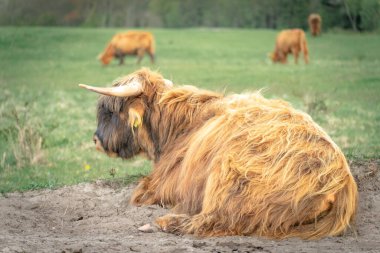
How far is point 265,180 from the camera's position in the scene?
5129 millimetres

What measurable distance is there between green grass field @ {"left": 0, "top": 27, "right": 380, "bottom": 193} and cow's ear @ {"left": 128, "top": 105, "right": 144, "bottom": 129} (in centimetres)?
89

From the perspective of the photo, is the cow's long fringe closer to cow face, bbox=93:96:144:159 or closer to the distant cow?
cow face, bbox=93:96:144:159

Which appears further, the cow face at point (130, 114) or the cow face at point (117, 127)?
the cow face at point (117, 127)

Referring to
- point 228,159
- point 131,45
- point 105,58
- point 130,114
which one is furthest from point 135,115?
point 131,45

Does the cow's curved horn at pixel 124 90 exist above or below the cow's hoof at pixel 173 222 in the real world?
above

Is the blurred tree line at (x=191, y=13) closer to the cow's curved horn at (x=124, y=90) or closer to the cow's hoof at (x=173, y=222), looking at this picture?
the cow's curved horn at (x=124, y=90)

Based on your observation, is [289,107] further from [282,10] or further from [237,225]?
[282,10]

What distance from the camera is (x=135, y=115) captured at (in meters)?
6.24

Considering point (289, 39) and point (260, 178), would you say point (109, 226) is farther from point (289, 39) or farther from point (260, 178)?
point (289, 39)

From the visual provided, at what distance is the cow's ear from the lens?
6242 millimetres

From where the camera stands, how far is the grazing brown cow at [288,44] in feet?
94.6

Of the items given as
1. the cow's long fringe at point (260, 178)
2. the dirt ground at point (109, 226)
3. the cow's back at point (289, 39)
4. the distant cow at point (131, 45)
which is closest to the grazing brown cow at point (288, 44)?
the cow's back at point (289, 39)

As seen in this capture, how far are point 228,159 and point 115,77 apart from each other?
1753 centimetres

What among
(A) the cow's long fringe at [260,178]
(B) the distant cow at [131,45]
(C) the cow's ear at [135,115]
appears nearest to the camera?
(A) the cow's long fringe at [260,178]
